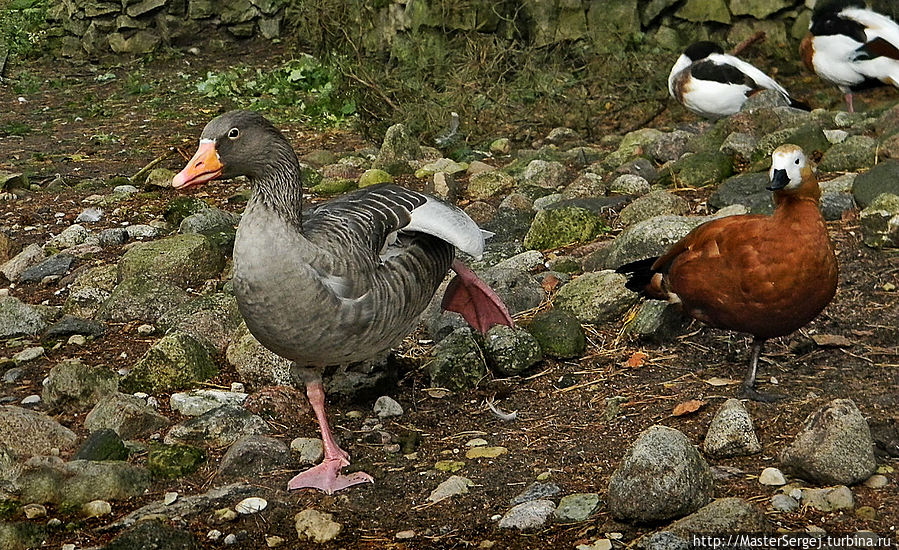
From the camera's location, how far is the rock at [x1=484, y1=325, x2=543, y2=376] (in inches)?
188

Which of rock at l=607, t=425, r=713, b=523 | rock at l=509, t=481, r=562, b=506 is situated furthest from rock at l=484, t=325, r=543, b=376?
rock at l=607, t=425, r=713, b=523

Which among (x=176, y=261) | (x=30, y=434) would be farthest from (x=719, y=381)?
(x=176, y=261)

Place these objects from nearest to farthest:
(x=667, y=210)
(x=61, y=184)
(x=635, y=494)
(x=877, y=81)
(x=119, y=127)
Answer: (x=635, y=494)
(x=667, y=210)
(x=61, y=184)
(x=877, y=81)
(x=119, y=127)

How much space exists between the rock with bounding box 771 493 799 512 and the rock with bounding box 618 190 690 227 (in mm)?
2904

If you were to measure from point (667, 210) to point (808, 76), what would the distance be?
4.41 m

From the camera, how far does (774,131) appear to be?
7445 millimetres

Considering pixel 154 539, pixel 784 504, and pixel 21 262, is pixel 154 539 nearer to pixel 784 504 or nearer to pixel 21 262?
pixel 784 504

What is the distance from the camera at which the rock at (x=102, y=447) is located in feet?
13.5

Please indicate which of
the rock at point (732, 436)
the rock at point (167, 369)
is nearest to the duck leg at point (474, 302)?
the rock at point (167, 369)

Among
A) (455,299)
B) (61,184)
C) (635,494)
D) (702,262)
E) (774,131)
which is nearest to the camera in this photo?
(635,494)

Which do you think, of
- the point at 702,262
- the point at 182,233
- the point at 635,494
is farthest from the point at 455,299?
the point at 182,233

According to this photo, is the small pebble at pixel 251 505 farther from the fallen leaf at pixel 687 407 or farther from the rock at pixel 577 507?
the fallen leaf at pixel 687 407

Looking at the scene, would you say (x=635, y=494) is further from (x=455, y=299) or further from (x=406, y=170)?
(x=406, y=170)

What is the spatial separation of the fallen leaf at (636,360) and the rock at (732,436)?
0.81m
